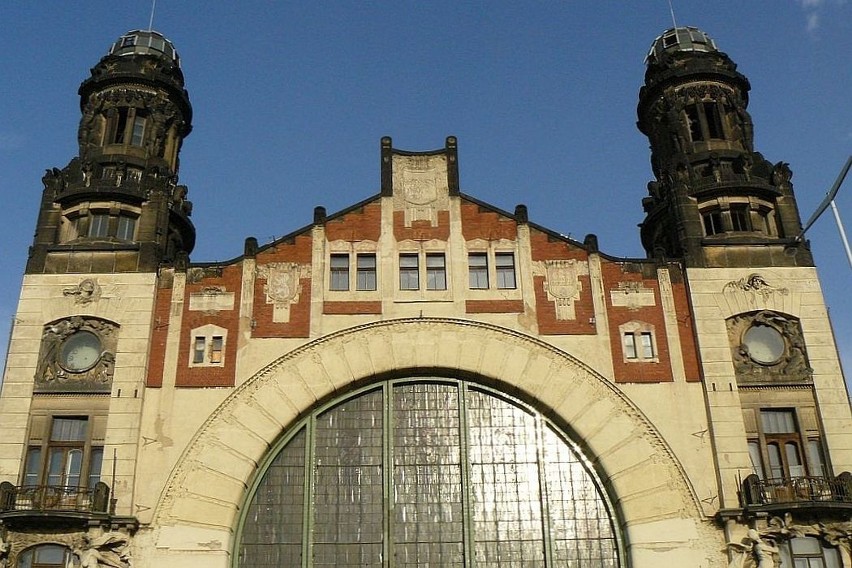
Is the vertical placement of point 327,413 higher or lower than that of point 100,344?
lower

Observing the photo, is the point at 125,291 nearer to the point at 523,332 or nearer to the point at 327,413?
the point at 327,413

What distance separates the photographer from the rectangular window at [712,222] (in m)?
35.9

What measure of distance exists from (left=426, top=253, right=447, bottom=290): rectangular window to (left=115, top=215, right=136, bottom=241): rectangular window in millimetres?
11753

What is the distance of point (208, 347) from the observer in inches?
1276

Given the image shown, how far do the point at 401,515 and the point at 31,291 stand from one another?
15.9 metres

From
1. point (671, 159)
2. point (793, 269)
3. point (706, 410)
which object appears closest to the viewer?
point (706, 410)

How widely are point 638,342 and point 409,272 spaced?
8961 millimetres

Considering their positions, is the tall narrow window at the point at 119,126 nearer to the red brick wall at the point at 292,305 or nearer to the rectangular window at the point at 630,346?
the red brick wall at the point at 292,305

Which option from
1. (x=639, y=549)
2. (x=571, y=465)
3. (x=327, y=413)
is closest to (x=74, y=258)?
(x=327, y=413)

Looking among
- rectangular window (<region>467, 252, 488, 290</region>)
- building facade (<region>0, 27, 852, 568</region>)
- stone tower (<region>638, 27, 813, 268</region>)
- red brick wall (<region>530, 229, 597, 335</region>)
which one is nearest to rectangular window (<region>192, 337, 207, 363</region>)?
building facade (<region>0, 27, 852, 568</region>)

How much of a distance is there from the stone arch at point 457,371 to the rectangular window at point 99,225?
9018 mm

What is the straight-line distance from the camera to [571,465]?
31.3 metres

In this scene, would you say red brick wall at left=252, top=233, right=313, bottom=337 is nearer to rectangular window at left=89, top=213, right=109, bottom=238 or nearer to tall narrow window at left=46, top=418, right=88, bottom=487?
rectangular window at left=89, top=213, right=109, bottom=238

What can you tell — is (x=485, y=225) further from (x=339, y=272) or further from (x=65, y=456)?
(x=65, y=456)
